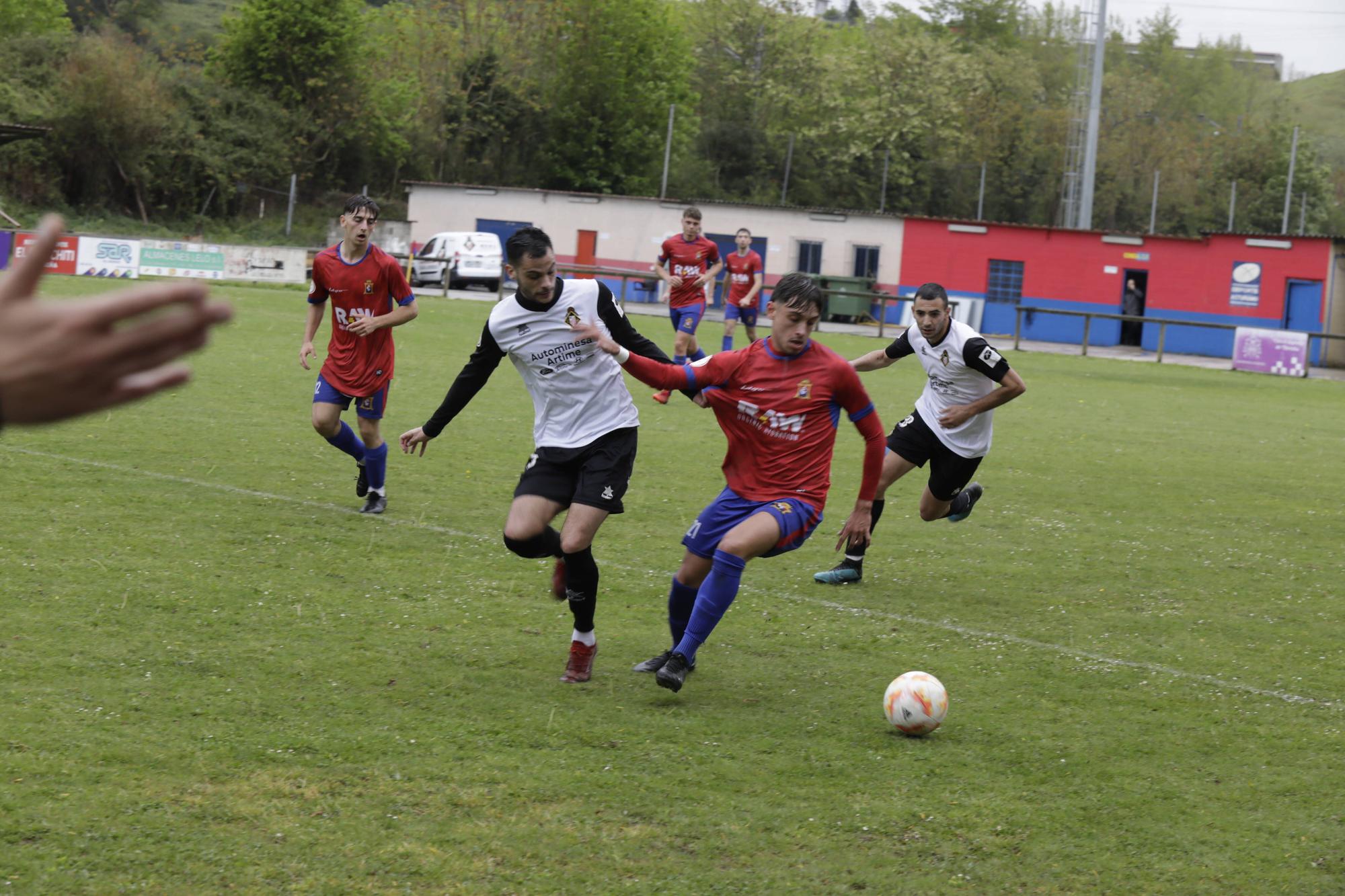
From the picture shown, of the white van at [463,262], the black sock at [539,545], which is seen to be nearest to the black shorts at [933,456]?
the black sock at [539,545]

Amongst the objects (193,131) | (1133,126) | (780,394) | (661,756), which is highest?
(1133,126)

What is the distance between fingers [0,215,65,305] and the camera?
1.89m

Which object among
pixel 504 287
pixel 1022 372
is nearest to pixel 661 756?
pixel 1022 372

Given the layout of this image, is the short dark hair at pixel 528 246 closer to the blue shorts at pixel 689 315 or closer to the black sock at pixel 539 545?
the black sock at pixel 539 545

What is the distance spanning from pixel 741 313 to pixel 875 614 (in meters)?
13.3

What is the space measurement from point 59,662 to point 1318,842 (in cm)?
511

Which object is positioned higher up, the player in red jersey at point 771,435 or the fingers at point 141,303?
the fingers at point 141,303

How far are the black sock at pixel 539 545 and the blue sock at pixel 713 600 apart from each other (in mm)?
835

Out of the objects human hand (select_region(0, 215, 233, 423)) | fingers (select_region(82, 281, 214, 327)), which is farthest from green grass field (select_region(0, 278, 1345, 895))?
fingers (select_region(82, 281, 214, 327))

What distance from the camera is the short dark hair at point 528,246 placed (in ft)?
20.9

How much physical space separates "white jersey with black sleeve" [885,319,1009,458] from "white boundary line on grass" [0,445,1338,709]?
1543 millimetres

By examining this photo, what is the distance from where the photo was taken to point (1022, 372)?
27281 mm

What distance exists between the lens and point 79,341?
188cm

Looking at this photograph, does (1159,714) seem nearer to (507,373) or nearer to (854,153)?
(507,373)
